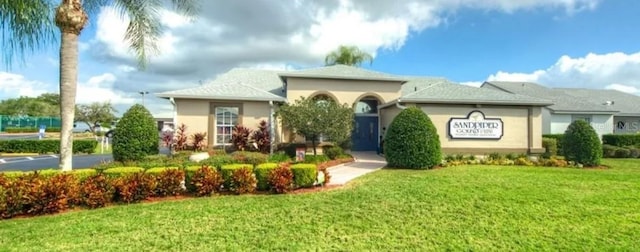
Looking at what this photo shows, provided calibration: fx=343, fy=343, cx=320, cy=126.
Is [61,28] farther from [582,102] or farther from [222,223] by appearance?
[582,102]

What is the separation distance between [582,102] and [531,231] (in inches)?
1010

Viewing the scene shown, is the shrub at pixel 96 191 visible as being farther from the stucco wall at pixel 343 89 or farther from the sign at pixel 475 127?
the sign at pixel 475 127

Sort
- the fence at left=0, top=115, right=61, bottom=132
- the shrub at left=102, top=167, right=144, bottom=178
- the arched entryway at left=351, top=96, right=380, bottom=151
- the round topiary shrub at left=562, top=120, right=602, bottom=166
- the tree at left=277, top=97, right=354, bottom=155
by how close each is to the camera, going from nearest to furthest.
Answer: the shrub at left=102, top=167, right=144, bottom=178 < the round topiary shrub at left=562, top=120, right=602, bottom=166 < the tree at left=277, top=97, right=354, bottom=155 < the arched entryway at left=351, top=96, right=380, bottom=151 < the fence at left=0, top=115, right=61, bottom=132

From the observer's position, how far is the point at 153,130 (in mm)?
13281

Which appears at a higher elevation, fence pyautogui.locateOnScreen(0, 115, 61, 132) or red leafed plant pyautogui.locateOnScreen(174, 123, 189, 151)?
fence pyautogui.locateOnScreen(0, 115, 61, 132)

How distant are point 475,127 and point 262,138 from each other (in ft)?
32.3

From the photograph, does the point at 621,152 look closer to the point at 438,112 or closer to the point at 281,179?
the point at 438,112

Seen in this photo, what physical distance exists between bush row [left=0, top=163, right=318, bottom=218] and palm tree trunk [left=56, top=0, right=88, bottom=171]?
1403 millimetres

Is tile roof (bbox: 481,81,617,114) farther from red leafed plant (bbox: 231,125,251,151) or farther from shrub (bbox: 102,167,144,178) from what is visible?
shrub (bbox: 102,167,144,178)

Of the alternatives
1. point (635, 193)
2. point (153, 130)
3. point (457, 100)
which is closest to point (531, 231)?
point (635, 193)

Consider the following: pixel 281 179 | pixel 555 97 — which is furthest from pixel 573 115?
pixel 281 179

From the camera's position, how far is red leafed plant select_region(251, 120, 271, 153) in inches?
611

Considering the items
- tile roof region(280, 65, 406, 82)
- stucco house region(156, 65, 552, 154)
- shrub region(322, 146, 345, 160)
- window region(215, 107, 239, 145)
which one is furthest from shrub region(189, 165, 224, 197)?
tile roof region(280, 65, 406, 82)

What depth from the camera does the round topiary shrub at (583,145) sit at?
44.7ft
